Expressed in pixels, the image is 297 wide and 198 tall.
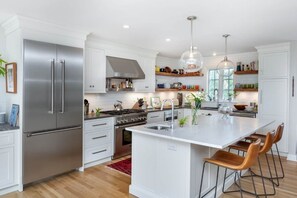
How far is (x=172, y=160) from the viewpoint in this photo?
2576 millimetres

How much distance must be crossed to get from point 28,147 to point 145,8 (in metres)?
2.63

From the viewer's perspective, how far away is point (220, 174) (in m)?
3.08

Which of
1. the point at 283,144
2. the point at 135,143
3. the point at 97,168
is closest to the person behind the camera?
the point at 135,143

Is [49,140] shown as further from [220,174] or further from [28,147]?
[220,174]

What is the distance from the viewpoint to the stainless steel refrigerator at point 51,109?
3.11 m

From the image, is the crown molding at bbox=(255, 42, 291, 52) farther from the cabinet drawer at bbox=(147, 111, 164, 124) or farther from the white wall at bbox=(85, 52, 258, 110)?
the cabinet drawer at bbox=(147, 111, 164, 124)

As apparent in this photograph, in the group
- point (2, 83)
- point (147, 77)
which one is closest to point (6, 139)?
point (2, 83)

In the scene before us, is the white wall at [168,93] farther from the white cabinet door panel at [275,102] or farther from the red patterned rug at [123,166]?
the red patterned rug at [123,166]

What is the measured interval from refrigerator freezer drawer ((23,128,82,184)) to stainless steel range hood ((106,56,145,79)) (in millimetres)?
1505

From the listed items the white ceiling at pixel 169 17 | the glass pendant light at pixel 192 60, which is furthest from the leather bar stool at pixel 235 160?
the white ceiling at pixel 169 17

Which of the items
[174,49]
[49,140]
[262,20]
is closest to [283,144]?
[262,20]

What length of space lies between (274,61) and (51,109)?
15.9ft

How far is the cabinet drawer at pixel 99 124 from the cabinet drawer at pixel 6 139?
1231 millimetres

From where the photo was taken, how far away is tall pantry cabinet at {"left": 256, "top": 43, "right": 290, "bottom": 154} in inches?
185
